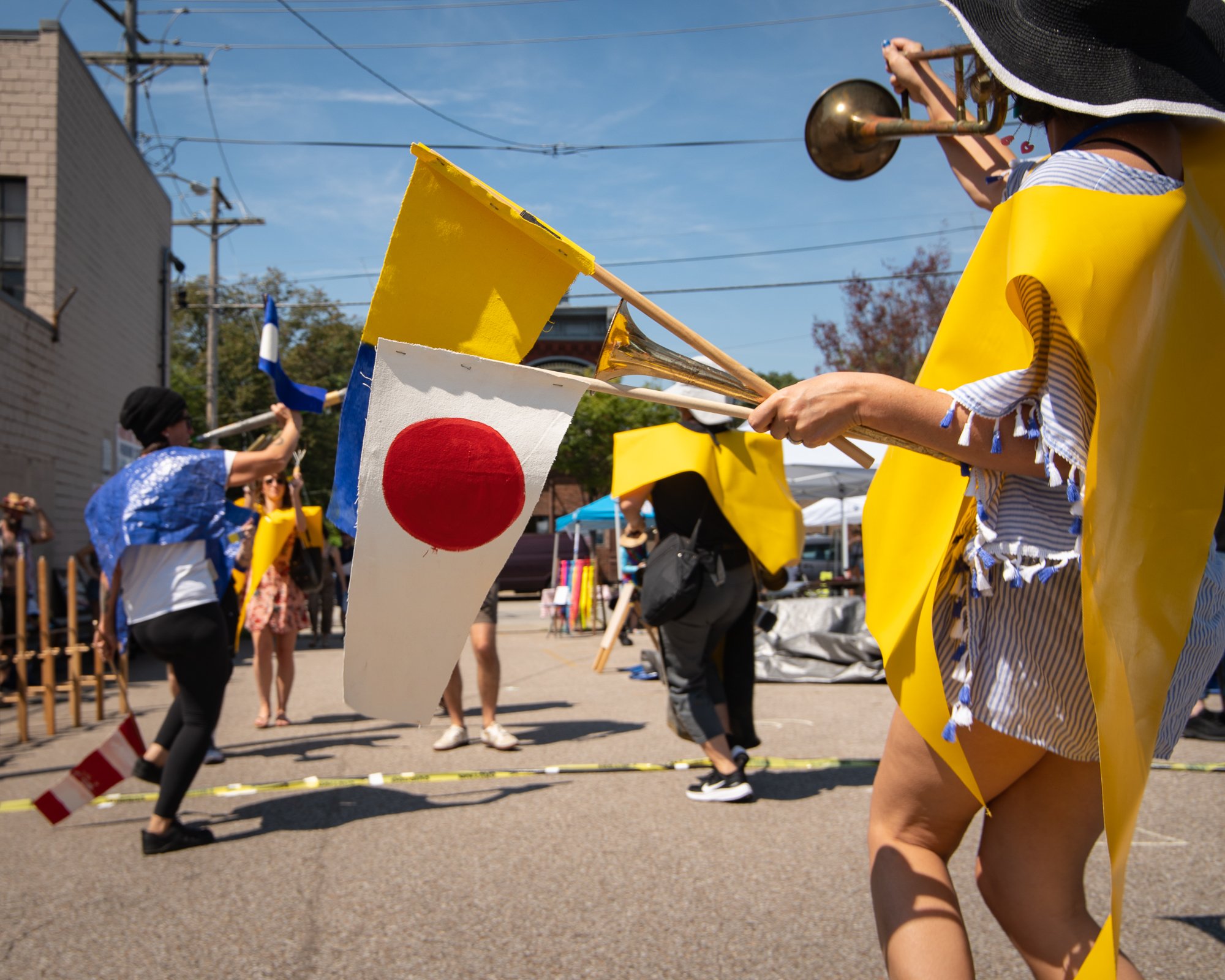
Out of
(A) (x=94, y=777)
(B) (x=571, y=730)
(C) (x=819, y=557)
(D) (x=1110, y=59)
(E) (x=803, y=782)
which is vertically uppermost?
(D) (x=1110, y=59)

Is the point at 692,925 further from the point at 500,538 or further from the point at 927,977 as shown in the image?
the point at 500,538

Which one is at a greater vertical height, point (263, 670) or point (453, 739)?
point (263, 670)

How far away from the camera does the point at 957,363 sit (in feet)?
5.40

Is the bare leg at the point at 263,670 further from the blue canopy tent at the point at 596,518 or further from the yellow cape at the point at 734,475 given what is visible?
the blue canopy tent at the point at 596,518

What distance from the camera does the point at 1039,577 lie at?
1.51 meters

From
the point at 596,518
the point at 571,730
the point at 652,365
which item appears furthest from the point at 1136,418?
the point at 596,518

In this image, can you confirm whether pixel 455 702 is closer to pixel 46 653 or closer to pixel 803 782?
pixel 803 782

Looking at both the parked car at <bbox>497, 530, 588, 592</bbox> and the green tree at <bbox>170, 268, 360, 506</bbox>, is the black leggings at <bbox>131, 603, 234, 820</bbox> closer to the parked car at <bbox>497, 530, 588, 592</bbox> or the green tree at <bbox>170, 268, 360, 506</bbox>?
the parked car at <bbox>497, 530, 588, 592</bbox>

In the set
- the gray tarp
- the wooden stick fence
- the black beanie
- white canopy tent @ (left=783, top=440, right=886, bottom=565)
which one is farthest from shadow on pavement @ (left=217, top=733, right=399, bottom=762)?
white canopy tent @ (left=783, top=440, right=886, bottom=565)

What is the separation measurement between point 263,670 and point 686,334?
247 inches

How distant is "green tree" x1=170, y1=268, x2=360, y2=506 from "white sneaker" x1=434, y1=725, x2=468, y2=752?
24301 mm

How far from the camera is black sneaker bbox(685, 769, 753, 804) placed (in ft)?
15.2

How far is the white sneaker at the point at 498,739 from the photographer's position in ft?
19.8

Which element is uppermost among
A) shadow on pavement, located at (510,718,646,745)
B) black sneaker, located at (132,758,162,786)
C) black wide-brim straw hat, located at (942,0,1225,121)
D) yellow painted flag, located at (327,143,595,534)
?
black wide-brim straw hat, located at (942,0,1225,121)
